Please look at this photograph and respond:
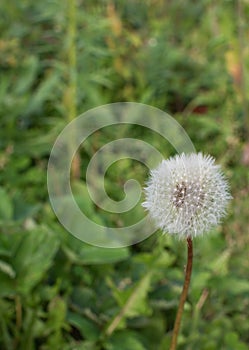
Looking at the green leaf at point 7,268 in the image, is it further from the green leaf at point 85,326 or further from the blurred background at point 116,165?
the green leaf at point 85,326

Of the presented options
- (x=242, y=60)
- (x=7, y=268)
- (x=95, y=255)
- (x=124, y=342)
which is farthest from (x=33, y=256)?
(x=242, y=60)

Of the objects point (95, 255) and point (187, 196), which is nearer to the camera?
point (187, 196)

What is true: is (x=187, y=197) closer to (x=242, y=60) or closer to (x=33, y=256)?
(x=33, y=256)

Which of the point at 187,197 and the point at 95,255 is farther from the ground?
the point at 95,255

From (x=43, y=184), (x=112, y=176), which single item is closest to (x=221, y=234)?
(x=112, y=176)

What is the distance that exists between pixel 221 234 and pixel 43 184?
770 mm

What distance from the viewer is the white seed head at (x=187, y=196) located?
1247 millimetres

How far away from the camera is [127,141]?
2.96 m

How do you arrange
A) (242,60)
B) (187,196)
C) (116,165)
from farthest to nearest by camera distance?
1. (242,60)
2. (116,165)
3. (187,196)

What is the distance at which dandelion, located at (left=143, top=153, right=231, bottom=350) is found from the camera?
1247mm

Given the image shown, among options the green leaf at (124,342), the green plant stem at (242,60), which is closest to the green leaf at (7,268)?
the green leaf at (124,342)

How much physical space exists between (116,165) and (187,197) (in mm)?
1544

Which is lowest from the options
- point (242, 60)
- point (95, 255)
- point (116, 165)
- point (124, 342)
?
point (124, 342)

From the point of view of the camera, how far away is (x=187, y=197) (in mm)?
1262
